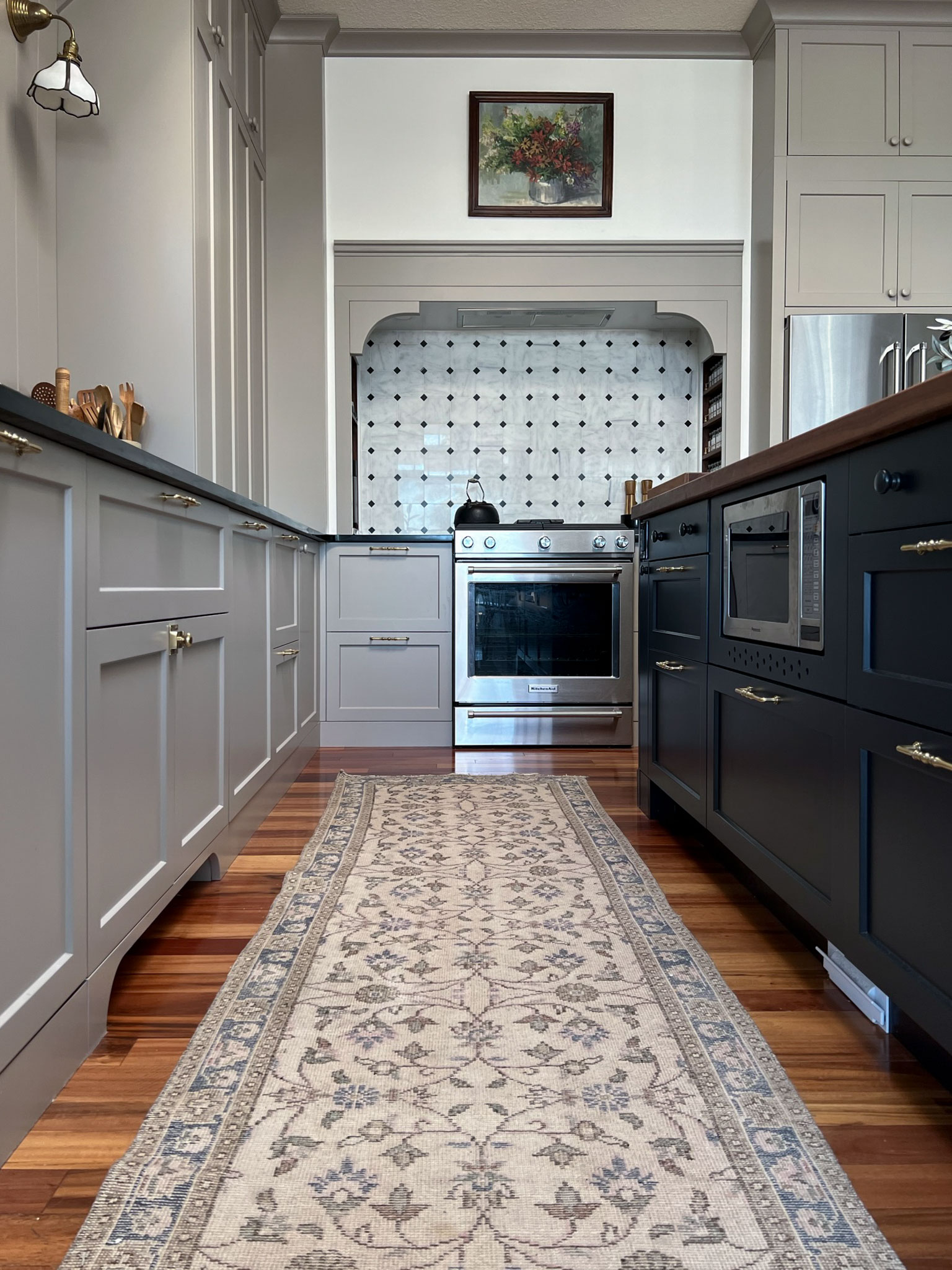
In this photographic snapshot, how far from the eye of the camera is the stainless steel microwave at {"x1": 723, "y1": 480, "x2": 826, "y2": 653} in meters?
1.33

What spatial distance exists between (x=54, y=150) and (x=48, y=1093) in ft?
7.11

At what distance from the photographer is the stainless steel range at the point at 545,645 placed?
364cm

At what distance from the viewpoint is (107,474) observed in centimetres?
128

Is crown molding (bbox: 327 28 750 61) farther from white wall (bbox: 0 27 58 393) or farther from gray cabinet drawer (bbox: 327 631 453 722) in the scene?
gray cabinet drawer (bbox: 327 631 453 722)

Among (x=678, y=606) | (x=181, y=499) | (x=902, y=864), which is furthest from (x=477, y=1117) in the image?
(x=678, y=606)

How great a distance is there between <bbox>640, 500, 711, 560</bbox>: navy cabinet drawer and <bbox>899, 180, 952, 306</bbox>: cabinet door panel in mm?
1966

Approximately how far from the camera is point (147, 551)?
1.48m

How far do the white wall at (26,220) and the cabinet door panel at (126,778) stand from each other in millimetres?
944

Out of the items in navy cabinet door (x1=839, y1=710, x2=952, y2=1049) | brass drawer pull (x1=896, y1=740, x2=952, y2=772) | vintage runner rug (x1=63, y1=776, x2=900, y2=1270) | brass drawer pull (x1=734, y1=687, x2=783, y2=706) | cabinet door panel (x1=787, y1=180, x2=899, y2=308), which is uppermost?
cabinet door panel (x1=787, y1=180, x2=899, y2=308)

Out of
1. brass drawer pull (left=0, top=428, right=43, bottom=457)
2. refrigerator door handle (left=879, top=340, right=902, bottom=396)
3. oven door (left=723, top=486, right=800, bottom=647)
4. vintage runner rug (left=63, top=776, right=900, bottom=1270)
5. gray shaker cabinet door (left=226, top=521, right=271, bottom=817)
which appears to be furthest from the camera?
refrigerator door handle (left=879, top=340, right=902, bottom=396)

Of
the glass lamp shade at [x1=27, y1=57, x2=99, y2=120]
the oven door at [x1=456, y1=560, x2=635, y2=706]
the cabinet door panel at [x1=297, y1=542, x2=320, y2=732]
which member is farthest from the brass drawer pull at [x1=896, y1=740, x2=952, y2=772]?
the oven door at [x1=456, y1=560, x2=635, y2=706]

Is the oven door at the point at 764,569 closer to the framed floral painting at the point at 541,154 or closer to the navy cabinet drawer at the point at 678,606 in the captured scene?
the navy cabinet drawer at the point at 678,606

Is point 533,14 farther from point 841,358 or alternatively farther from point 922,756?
point 922,756

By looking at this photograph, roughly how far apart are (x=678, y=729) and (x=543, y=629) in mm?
1545
